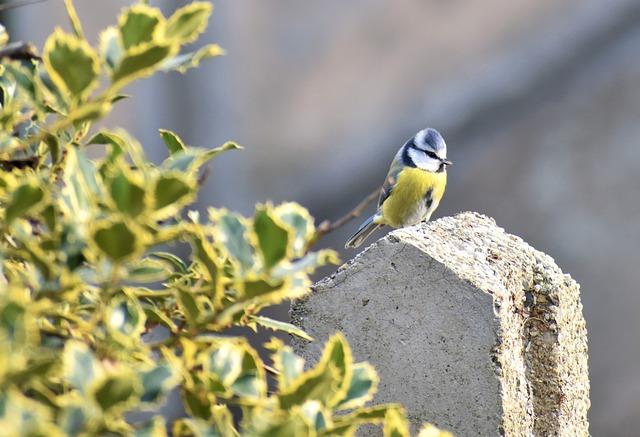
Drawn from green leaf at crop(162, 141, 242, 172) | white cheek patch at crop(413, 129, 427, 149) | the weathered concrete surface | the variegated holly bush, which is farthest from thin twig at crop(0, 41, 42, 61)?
white cheek patch at crop(413, 129, 427, 149)

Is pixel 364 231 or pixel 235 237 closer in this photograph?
pixel 235 237

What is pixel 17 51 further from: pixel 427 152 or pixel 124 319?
pixel 427 152

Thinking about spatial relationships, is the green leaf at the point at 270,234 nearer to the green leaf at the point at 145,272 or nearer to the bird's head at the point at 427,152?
the green leaf at the point at 145,272

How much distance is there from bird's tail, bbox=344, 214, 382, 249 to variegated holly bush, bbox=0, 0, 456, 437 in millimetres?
1902

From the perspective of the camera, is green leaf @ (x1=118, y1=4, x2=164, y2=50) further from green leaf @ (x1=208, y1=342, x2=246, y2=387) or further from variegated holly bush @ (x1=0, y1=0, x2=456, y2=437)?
green leaf @ (x1=208, y1=342, x2=246, y2=387)

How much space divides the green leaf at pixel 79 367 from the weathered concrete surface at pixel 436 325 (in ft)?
2.06

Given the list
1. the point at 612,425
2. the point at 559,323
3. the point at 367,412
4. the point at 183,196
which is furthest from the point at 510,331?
the point at 612,425

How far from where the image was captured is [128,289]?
0.74 m

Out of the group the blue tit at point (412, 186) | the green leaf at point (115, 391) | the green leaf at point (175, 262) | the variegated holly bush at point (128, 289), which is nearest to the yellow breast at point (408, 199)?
the blue tit at point (412, 186)

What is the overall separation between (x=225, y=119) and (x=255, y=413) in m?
2.96

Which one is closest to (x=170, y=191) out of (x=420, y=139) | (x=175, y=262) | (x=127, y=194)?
(x=127, y=194)

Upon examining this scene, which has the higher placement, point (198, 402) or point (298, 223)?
point (298, 223)

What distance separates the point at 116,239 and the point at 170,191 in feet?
0.14

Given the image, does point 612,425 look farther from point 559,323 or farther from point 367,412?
point 367,412
